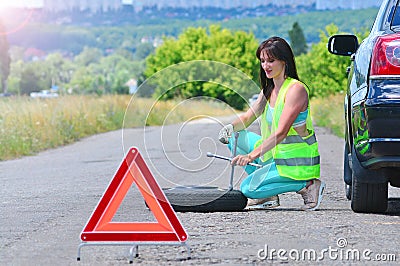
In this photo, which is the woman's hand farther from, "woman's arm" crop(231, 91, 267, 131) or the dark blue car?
the dark blue car

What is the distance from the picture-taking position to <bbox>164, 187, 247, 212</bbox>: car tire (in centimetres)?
793

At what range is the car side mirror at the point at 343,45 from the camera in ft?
29.3

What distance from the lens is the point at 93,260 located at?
584cm

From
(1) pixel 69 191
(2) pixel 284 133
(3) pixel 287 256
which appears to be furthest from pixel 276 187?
(1) pixel 69 191

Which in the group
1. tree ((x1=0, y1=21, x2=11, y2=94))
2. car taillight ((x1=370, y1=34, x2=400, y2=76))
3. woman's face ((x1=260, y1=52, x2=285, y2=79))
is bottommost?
tree ((x1=0, y1=21, x2=11, y2=94))

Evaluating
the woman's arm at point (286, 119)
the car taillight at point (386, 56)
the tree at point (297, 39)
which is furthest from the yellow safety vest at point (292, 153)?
the tree at point (297, 39)

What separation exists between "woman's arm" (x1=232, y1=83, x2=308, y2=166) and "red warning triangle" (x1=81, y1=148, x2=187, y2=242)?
1659 millimetres

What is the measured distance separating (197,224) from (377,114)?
1.52 metres

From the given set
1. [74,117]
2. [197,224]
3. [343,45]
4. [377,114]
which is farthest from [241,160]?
[74,117]

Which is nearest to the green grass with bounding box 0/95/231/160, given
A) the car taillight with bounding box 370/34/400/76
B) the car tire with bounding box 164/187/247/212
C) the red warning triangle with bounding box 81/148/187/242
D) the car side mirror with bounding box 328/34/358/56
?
the car tire with bounding box 164/187/247/212

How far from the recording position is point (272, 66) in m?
8.29

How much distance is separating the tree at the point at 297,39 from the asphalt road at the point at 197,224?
155486 millimetres

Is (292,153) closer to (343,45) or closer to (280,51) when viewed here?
(280,51)

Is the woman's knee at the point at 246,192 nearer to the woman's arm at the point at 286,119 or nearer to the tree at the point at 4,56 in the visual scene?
the woman's arm at the point at 286,119
